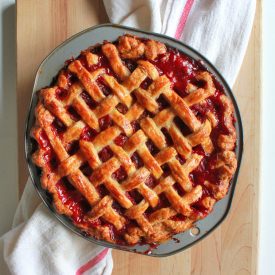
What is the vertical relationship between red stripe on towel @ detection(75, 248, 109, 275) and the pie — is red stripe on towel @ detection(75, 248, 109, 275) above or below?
below

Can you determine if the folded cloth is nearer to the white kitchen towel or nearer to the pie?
the pie

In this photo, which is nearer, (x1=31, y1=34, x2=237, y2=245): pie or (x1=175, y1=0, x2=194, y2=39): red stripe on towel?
(x1=31, y1=34, x2=237, y2=245): pie

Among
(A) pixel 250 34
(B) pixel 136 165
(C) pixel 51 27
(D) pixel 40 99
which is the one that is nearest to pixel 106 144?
(B) pixel 136 165

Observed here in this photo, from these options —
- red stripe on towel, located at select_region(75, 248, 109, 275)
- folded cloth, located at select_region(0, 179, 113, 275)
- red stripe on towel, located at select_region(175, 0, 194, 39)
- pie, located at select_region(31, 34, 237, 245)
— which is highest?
red stripe on towel, located at select_region(175, 0, 194, 39)

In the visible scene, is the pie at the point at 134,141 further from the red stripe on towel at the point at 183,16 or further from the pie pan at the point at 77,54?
the red stripe on towel at the point at 183,16

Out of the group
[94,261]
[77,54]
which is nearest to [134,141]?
[77,54]

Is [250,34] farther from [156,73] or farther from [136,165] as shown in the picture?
[136,165]

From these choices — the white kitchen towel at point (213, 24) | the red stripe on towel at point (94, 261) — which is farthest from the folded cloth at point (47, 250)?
the white kitchen towel at point (213, 24)

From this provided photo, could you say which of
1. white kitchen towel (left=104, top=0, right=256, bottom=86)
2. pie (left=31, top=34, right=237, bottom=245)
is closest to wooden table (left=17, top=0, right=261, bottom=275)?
white kitchen towel (left=104, top=0, right=256, bottom=86)
